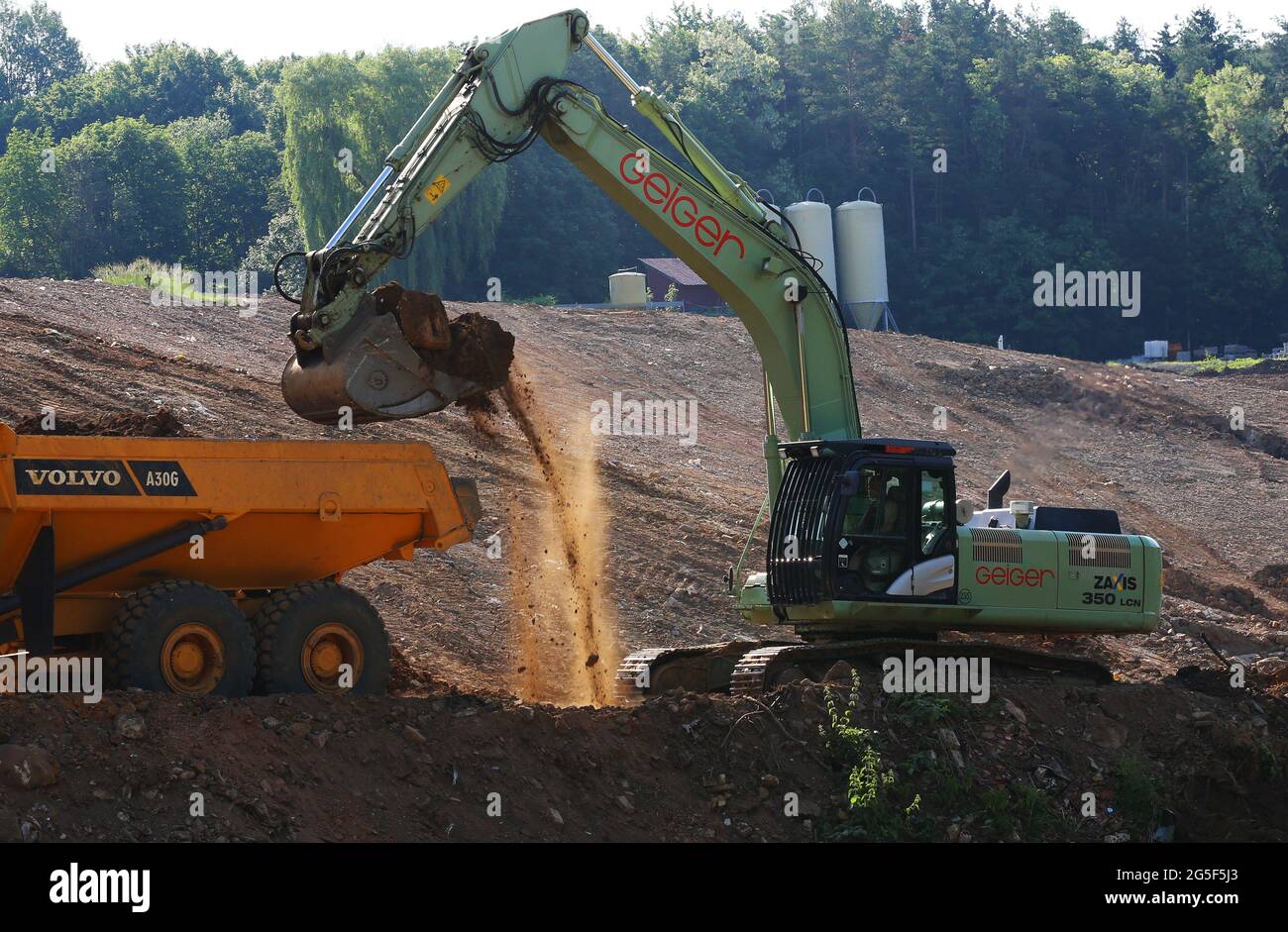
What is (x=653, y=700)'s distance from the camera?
13.0 m

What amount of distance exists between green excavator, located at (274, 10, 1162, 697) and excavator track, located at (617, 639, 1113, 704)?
0.8 inches

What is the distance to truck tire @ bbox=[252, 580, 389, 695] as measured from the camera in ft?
39.8

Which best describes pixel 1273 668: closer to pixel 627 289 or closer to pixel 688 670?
pixel 688 670

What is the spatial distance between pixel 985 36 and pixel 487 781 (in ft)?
239

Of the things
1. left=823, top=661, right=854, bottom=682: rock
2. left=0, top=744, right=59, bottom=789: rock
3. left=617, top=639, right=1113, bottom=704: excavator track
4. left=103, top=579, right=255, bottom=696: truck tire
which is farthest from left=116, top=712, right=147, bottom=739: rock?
left=823, top=661, right=854, bottom=682: rock

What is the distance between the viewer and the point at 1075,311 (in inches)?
2552

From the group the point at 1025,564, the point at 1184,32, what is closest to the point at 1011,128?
the point at 1184,32

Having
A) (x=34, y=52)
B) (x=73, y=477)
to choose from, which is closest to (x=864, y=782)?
(x=73, y=477)

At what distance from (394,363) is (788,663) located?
398 centimetres

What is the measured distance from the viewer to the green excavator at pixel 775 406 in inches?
512

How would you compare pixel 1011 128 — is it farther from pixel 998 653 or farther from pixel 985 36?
pixel 998 653

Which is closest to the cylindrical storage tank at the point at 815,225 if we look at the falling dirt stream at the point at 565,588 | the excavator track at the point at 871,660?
the falling dirt stream at the point at 565,588

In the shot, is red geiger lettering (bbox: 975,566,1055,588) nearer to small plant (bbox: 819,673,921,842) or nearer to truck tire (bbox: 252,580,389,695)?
small plant (bbox: 819,673,921,842)

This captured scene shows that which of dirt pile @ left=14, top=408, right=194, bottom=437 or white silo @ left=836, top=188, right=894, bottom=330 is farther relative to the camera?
white silo @ left=836, top=188, right=894, bottom=330
